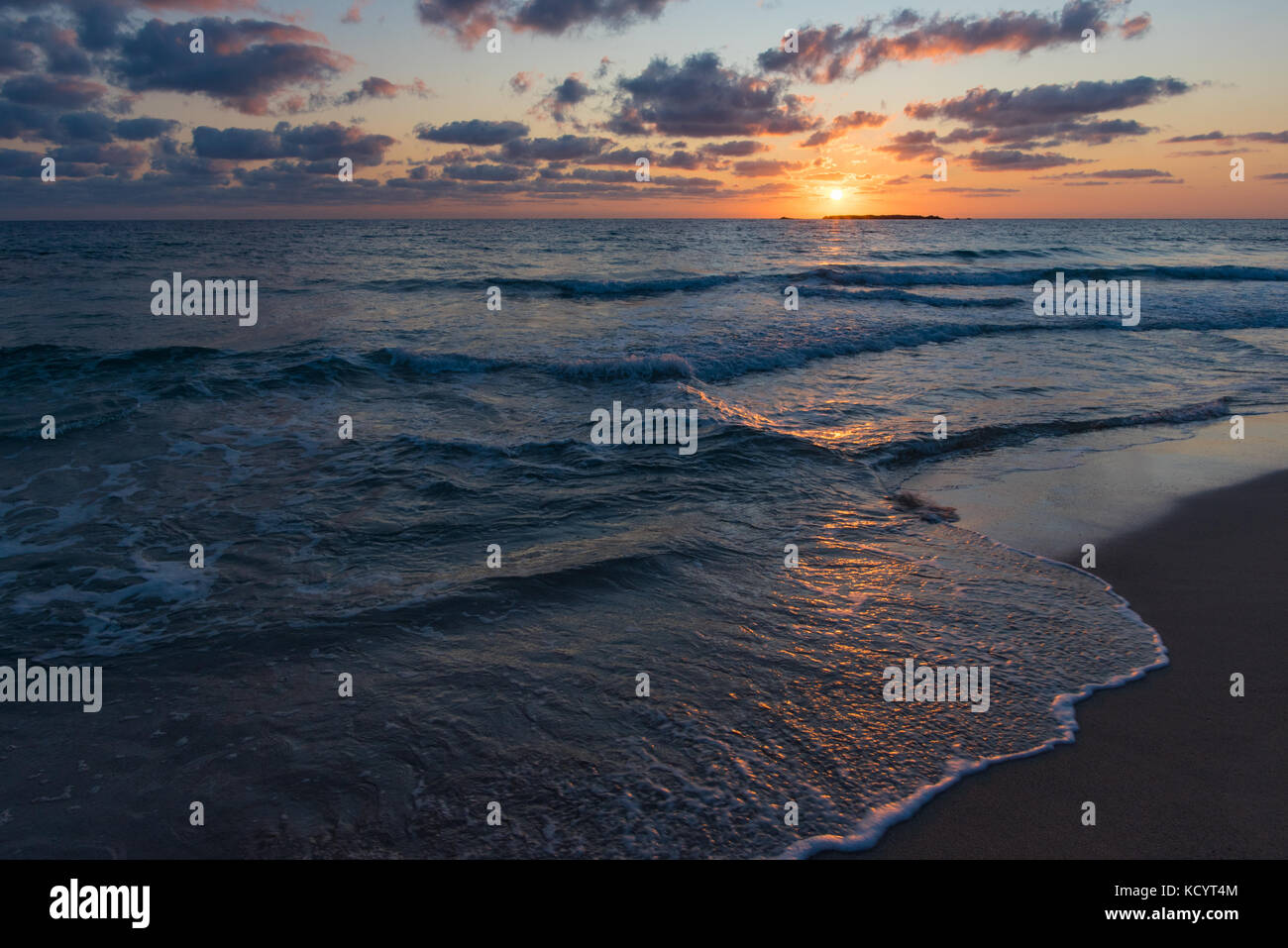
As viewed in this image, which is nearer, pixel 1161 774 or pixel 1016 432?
pixel 1161 774

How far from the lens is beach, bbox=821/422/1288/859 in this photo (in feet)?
11.1

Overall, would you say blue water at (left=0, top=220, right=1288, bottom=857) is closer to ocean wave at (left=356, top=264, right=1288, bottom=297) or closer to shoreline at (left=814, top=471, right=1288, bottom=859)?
shoreline at (left=814, top=471, right=1288, bottom=859)

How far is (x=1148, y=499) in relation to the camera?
311 inches

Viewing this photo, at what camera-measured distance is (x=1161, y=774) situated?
12.5ft

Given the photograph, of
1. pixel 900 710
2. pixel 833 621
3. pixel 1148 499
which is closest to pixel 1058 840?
pixel 900 710

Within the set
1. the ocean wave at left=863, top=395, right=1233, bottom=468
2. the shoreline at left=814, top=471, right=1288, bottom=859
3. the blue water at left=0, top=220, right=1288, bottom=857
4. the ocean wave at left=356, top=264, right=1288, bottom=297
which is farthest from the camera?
the ocean wave at left=356, top=264, right=1288, bottom=297

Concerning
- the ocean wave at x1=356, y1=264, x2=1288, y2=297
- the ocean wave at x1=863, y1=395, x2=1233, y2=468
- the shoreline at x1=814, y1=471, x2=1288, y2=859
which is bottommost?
the shoreline at x1=814, y1=471, x2=1288, y2=859

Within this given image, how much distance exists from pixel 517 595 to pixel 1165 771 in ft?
13.7

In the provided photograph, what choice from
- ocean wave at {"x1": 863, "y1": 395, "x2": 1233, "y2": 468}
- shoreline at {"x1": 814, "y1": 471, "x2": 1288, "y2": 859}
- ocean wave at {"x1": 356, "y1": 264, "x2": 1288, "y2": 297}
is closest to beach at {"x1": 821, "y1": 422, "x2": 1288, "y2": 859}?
shoreline at {"x1": 814, "y1": 471, "x2": 1288, "y2": 859}

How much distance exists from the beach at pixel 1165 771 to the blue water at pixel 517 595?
193 millimetres

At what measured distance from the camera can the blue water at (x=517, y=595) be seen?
3719mm

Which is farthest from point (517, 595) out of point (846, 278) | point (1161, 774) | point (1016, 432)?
point (846, 278)

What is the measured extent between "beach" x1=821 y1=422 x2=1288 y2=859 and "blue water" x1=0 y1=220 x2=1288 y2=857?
193mm

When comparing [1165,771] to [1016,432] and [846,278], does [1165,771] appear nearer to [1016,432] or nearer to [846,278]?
[1016,432]
